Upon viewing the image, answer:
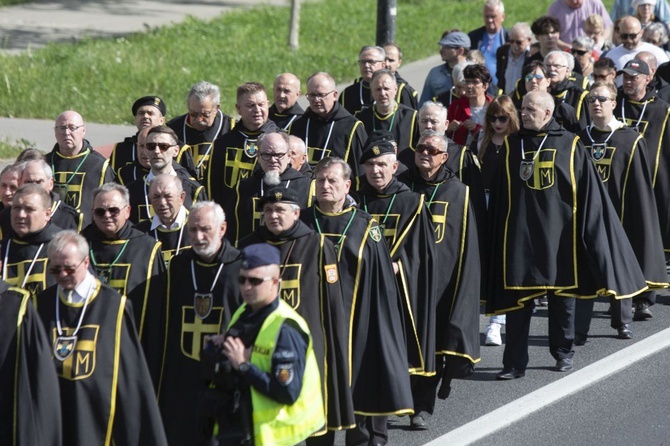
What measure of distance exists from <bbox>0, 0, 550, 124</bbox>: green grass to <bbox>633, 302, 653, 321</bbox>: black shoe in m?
8.21

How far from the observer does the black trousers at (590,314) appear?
1177cm

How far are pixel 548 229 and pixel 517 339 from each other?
87cm

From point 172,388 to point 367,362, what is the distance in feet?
4.35

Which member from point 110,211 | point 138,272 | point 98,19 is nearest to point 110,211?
point 110,211

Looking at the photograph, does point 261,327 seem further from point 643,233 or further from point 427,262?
point 643,233

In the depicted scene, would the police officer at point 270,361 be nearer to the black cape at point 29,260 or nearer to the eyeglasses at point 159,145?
the black cape at point 29,260

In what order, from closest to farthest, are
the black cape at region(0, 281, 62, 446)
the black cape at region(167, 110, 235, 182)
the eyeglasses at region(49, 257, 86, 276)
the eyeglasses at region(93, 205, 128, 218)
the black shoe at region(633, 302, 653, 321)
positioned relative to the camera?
the black cape at region(0, 281, 62, 446) < the eyeglasses at region(49, 257, 86, 276) < the eyeglasses at region(93, 205, 128, 218) < the black shoe at region(633, 302, 653, 321) < the black cape at region(167, 110, 235, 182)

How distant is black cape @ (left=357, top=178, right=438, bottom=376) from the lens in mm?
9906

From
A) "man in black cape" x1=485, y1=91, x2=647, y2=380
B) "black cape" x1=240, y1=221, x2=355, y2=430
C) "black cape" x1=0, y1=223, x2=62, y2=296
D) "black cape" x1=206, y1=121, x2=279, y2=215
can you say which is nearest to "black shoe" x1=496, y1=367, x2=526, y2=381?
"man in black cape" x1=485, y1=91, x2=647, y2=380

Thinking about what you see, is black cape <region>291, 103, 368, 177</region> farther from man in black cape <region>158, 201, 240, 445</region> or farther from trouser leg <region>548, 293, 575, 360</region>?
man in black cape <region>158, 201, 240, 445</region>

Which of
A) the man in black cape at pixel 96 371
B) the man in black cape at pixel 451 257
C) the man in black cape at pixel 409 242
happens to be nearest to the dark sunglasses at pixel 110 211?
the man in black cape at pixel 96 371

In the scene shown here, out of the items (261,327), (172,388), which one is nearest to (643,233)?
(172,388)

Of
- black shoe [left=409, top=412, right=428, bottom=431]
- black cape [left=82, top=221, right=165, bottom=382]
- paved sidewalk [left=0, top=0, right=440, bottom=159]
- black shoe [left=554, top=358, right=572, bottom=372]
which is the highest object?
paved sidewalk [left=0, top=0, right=440, bottom=159]

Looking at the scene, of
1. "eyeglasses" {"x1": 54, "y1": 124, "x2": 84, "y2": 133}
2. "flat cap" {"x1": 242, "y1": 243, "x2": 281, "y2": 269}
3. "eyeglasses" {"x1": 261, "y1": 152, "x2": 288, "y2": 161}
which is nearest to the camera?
"flat cap" {"x1": 242, "y1": 243, "x2": 281, "y2": 269}
